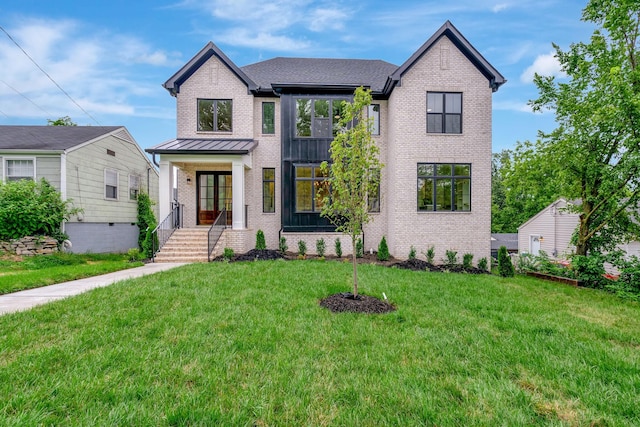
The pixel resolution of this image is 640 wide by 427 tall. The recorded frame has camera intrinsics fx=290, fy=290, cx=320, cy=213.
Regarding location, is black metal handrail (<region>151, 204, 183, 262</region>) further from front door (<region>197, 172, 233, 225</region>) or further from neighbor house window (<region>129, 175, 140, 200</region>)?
neighbor house window (<region>129, 175, 140, 200</region>)

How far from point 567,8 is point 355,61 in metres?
8.78

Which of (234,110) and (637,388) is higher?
(234,110)

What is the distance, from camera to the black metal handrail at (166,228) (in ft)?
33.2

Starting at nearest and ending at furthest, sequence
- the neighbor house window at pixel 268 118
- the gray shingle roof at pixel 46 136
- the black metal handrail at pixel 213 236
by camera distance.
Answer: the black metal handrail at pixel 213 236 < the gray shingle roof at pixel 46 136 < the neighbor house window at pixel 268 118

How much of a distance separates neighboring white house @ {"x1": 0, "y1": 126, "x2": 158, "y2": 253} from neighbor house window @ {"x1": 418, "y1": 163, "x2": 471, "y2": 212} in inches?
564

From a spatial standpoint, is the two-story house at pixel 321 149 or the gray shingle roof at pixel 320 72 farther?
the gray shingle roof at pixel 320 72

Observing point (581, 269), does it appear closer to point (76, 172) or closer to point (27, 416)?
point (27, 416)

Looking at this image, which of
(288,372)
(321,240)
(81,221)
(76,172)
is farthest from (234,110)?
(288,372)

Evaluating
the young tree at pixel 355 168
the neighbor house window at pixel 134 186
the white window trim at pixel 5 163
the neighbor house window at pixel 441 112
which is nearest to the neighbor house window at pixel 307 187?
the neighbor house window at pixel 441 112

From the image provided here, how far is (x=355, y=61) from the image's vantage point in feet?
50.7

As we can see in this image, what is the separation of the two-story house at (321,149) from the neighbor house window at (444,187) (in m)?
0.04

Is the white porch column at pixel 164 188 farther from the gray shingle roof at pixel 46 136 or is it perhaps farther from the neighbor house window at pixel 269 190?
the gray shingle roof at pixel 46 136

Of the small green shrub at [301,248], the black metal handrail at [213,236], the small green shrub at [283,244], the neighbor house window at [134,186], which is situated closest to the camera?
the black metal handrail at [213,236]

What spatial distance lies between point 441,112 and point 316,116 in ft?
16.2
